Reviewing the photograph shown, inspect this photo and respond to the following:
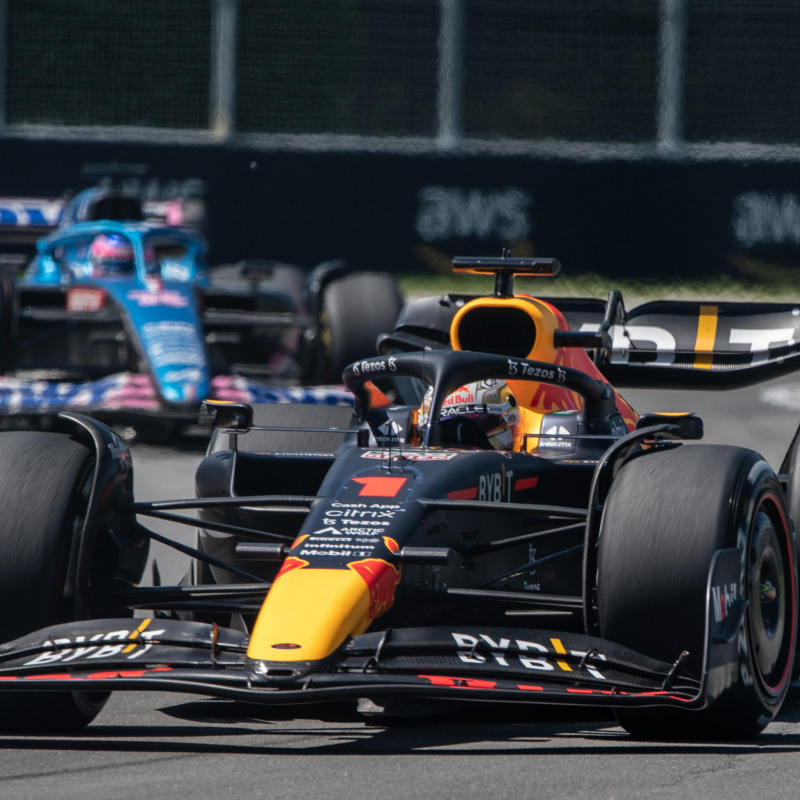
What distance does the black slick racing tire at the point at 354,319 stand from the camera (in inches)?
464

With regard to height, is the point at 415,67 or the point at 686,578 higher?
the point at 415,67

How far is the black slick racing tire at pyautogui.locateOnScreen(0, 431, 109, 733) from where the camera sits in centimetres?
476

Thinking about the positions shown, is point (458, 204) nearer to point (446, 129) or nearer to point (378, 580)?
point (446, 129)

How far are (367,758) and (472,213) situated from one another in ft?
44.4

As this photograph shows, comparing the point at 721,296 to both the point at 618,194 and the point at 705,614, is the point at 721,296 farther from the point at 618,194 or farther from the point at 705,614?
the point at 705,614

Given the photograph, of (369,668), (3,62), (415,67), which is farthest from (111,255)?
(369,668)

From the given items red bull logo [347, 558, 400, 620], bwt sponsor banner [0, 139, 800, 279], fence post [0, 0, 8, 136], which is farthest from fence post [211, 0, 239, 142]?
red bull logo [347, 558, 400, 620]

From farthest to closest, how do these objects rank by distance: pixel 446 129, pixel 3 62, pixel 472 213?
pixel 3 62, pixel 446 129, pixel 472 213

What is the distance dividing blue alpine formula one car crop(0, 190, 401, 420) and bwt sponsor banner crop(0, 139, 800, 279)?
13.7ft

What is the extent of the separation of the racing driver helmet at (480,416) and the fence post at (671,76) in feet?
37.6

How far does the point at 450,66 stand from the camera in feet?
59.0

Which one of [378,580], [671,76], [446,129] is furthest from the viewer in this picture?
[446,129]

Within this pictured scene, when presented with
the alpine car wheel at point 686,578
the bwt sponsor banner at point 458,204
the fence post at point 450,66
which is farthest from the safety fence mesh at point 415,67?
the alpine car wheel at point 686,578

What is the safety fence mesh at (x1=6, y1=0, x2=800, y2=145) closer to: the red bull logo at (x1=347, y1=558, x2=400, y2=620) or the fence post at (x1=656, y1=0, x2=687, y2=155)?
the fence post at (x1=656, y1=0, x2=687, y2=155)
